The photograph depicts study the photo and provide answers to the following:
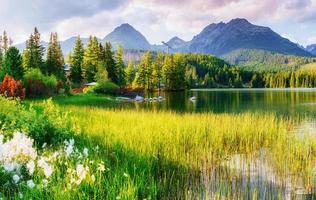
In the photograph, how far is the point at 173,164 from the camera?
377 inches

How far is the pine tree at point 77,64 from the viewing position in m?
76.5

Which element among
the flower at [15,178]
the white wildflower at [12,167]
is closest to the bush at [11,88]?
the white wildflower at [12,167]

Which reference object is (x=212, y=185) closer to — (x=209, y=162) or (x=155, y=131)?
(x=209, y=162)

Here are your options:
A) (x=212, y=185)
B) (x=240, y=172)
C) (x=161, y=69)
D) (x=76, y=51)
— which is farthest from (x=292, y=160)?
(x=161, y=69)

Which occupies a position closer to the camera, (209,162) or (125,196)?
(125,196)

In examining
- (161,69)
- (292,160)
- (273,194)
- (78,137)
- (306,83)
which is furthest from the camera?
(306,83)

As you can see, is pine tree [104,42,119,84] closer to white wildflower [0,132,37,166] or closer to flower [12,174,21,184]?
white wildflower [0,132,37,166]

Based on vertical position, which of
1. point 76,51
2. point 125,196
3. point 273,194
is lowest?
point 273,194

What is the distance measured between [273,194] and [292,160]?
8.58 feet

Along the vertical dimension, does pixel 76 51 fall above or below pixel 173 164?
above

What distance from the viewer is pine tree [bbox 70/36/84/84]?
3012 inches

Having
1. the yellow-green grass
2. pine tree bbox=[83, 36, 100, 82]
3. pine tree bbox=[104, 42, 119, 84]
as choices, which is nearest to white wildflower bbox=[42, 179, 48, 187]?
the yellow-green grass

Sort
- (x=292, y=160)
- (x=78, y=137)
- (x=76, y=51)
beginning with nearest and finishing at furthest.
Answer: (x=292, y=160)
(x=78, y=137)
(x=76, y=51)

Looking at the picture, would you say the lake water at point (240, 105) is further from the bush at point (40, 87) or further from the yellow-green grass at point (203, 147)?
the bush at point (40, 87)
